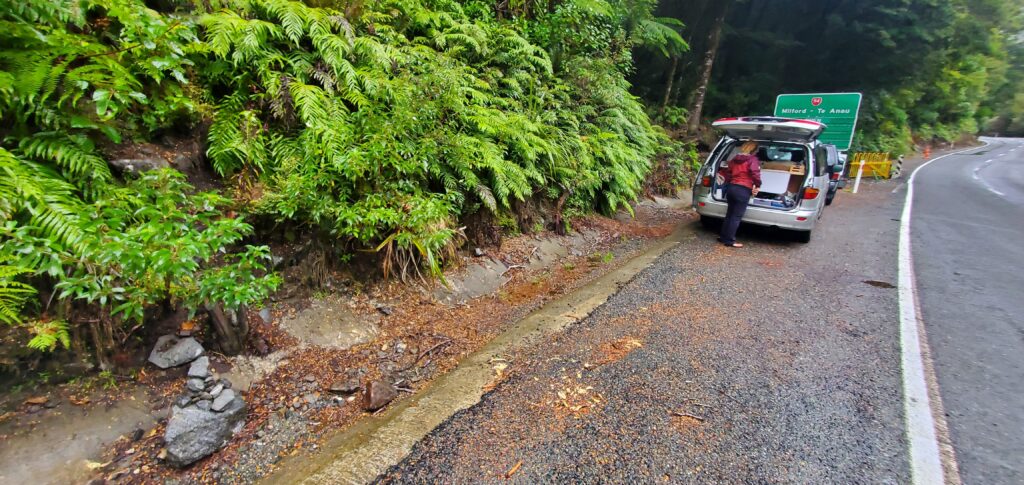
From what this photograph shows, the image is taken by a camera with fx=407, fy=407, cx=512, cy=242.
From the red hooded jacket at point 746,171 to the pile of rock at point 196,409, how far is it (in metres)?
6.67

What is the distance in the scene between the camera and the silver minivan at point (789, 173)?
20.1 feet

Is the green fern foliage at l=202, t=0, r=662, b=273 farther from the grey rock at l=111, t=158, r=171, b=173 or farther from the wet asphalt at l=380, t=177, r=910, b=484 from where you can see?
the wet asphalt at l=380, t=177, r=910, b=484

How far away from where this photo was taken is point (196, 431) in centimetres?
226

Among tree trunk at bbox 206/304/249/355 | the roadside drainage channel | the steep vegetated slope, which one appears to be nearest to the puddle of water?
the steep vegetated slope

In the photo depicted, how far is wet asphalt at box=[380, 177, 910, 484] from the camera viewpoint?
2240mm

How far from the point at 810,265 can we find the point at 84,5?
26.0 feet

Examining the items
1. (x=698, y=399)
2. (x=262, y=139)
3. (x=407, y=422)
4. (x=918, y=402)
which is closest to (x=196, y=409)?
(x=407, y=422)

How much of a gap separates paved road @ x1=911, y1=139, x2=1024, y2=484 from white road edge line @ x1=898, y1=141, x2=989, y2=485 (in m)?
0.08

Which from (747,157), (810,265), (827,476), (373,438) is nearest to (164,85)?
(373,438)

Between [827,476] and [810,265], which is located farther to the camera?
[810,265]

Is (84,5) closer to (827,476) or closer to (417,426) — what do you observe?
(417,426)

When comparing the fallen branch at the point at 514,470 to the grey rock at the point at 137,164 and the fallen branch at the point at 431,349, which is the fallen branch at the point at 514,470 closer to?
the fallen branch at the point at 431,349

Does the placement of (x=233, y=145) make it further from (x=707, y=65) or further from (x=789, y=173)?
(x=707, y=65)

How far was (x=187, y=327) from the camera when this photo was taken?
269 centimetres
